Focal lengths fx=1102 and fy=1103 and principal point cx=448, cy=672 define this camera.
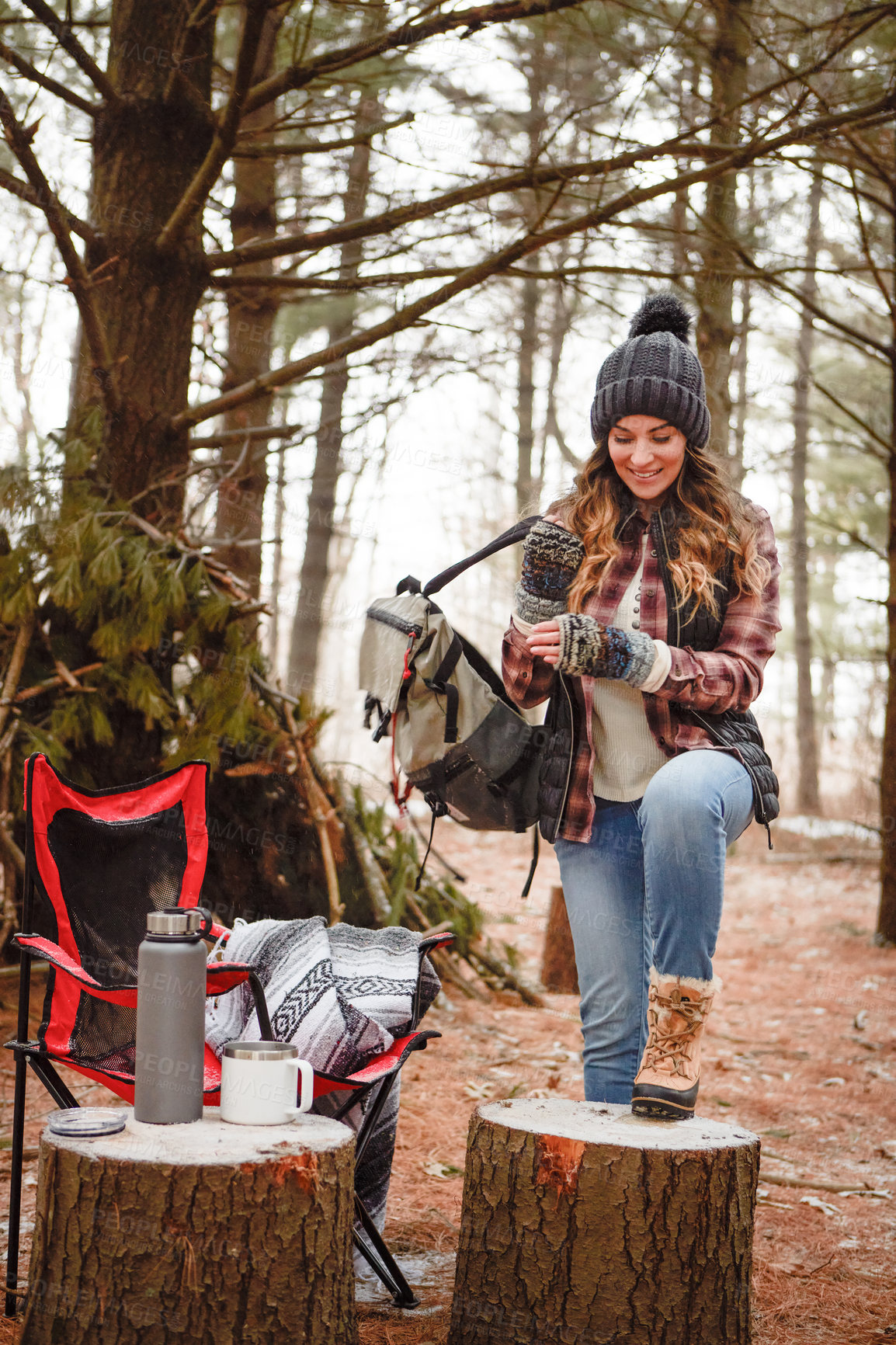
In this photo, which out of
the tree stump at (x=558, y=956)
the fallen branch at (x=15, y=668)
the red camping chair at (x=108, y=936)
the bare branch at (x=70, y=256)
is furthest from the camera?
the tree stump at (x=558, y=956)

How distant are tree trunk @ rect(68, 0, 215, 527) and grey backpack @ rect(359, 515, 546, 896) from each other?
202 centimetres

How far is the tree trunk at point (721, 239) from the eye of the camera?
5.10m

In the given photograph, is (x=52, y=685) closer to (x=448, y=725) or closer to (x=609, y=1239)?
(x=448, y=725)

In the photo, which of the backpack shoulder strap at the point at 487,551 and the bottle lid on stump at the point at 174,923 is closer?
the bottle lid on stump at the point at 174,923

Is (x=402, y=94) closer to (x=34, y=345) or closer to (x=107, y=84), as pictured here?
(x=107, y=84)

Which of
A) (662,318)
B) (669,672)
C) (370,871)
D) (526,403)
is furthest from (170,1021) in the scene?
(526,403)

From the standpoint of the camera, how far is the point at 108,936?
255 cm

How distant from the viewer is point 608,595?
8.16ft

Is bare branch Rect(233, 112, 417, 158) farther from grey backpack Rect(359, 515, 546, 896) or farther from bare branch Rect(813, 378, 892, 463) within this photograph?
bare branch Rect(813, 378, 892, 463)

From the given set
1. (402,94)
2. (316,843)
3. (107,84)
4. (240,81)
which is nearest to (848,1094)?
(316,843)

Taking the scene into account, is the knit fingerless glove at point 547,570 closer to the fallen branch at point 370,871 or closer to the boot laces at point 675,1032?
the boot laces at point 675,1032

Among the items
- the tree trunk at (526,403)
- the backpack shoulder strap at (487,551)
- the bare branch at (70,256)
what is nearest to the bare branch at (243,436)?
the bare branch at (70,256)

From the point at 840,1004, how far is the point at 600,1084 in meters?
3.67

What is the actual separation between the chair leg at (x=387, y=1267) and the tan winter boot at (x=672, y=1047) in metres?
0.63
